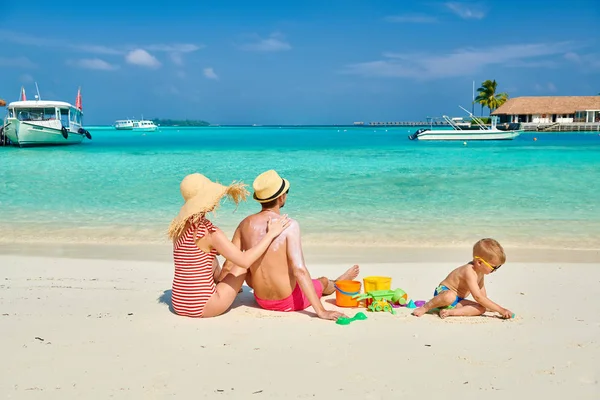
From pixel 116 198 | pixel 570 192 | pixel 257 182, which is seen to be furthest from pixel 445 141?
pixel 257 182

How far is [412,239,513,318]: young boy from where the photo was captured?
439 centimetres

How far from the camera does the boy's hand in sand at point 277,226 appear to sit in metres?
4.28

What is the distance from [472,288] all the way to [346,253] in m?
3.31

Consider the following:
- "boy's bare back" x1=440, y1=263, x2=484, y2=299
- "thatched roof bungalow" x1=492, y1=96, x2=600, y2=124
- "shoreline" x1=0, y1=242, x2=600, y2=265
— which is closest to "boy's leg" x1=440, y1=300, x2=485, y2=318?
"boy's bare back" x1=440, y1=263, x2=484, y2=299

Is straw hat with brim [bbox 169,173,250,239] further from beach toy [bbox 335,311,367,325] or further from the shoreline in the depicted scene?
the shoreline

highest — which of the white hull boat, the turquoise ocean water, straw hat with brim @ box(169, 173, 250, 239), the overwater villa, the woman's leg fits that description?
the overwater villa

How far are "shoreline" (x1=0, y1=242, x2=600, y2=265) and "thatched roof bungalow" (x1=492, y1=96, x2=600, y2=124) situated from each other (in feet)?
219

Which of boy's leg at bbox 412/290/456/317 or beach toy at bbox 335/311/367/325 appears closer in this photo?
beach toy at bbox 335/311/367/325

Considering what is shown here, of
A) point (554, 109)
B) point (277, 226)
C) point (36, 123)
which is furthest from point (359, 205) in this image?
point (554, 109)

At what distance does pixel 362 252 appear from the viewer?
7.68 m

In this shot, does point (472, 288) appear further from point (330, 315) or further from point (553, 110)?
point (553, 110)

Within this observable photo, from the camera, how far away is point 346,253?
764 centimetres

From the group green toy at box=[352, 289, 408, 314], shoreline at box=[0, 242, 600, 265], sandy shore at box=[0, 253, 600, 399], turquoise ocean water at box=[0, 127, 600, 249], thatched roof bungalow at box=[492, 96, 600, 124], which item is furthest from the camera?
thatched roof bungalow at box=[492, 96, 600, 124]

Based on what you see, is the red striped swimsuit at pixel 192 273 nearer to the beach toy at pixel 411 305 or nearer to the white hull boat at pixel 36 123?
the beach toy at pixel 411 305
